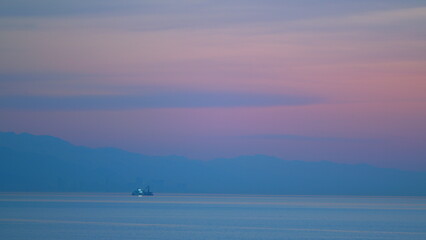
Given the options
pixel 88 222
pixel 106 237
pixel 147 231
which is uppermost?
pixel 88 222

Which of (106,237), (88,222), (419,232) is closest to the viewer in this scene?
(106,237)

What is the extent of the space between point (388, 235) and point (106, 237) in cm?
2676

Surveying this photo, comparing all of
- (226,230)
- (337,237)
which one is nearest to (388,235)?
(337,237)

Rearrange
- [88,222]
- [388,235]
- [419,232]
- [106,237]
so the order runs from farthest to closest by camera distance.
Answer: [88,222] < [419,232] < [388,235] < [106,237]

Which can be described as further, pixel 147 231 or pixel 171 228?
pixel 171 228

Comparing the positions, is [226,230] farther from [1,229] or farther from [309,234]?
[1,229]

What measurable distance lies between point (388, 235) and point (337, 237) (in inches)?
252

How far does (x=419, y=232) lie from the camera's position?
83.4 m

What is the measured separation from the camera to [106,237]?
72.8 metres

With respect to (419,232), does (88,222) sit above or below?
above

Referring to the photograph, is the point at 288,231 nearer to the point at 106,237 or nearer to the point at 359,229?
the point at 359,229

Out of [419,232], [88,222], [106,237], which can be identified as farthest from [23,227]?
[419,232]

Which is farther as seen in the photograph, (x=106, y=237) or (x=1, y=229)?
(x=1, y=229)

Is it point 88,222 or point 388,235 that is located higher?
point 88,222
